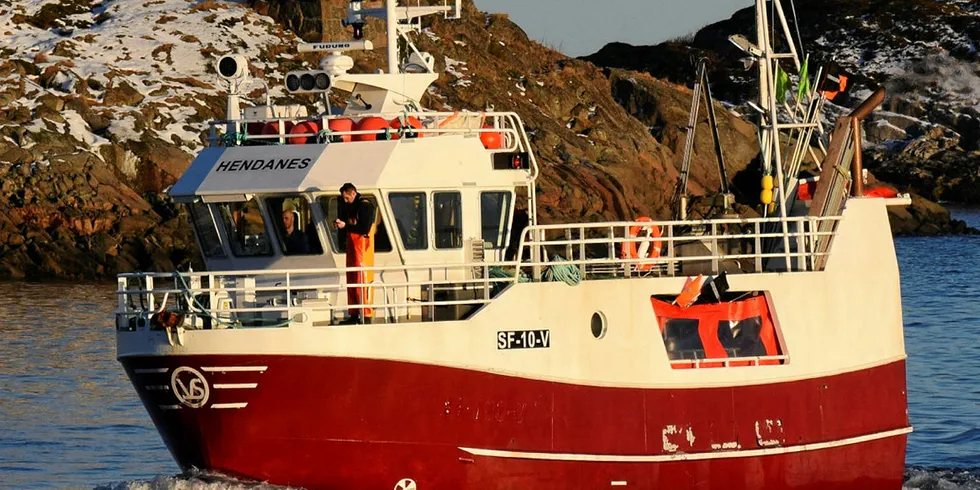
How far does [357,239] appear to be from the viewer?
1744cm

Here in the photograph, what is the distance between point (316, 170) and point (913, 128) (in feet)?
285

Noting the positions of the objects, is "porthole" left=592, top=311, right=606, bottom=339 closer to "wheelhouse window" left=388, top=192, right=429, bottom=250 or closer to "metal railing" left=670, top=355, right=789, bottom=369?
"metal railing" left=670, top=355, right=789, bottom=369

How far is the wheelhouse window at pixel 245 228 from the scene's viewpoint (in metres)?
18.4

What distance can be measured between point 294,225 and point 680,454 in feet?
15.9

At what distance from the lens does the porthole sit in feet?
58.9

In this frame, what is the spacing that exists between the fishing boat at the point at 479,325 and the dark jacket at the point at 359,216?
0.78 ft

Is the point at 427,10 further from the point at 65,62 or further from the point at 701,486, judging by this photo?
the point at 65,62

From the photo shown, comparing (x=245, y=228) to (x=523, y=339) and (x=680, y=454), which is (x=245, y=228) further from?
(x=680, y=454)

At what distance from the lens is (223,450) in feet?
55.1

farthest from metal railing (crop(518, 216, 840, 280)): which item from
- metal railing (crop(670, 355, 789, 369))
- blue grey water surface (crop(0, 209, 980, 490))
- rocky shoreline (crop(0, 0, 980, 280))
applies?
→ rocky shoreline (crop(0, 0, 980, 280))

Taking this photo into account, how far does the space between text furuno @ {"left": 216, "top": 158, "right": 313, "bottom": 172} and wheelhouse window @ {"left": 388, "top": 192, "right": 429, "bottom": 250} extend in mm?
1063

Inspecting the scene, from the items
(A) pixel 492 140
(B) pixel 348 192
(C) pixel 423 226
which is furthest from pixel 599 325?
(B) pixel 348 192

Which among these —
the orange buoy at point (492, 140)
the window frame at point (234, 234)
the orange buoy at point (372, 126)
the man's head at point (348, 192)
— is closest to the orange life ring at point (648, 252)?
the orange buoy at point (492, 140)

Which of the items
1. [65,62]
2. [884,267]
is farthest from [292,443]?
[65,62]
